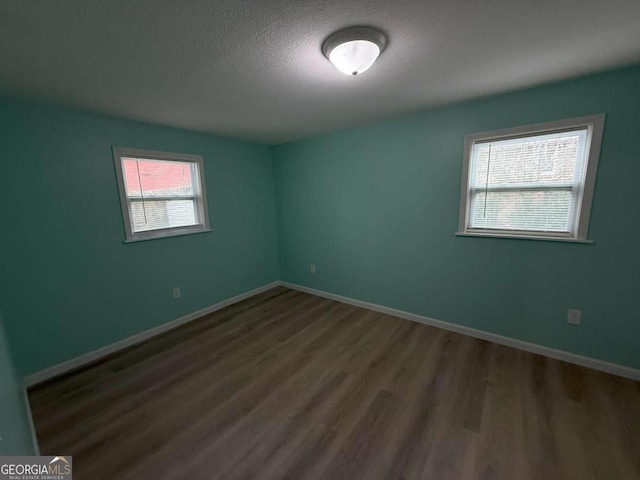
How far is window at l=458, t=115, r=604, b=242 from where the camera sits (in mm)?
1958

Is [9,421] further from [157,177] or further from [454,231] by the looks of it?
[454,231]

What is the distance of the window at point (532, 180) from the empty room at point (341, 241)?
0.8 inches

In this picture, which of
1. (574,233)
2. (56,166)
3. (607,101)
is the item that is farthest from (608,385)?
(56,166)

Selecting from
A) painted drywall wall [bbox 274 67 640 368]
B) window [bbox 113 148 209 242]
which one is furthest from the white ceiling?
window [bbox 113 148 209 242]

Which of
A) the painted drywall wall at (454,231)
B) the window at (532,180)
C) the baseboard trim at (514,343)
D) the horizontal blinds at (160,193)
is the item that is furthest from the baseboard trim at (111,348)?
the window at (532,180)

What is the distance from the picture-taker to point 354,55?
1.35m

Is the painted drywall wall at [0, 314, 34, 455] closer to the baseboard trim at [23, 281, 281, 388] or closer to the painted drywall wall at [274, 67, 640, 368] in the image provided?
the baseboard trim at [23, 281, 281, 388]

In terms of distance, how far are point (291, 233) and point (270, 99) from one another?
2.18m

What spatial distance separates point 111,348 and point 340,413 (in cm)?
236

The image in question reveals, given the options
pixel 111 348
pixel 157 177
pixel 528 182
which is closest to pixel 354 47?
pixel 528 182

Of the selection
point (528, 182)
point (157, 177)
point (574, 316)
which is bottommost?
point (574, 316)

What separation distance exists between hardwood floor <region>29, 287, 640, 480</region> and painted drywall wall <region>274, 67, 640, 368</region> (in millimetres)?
379

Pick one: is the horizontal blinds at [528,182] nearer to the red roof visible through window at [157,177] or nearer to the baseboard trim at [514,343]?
the baseboard trim at [514,343]

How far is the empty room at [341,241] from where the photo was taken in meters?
1.29
